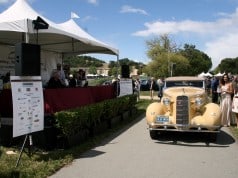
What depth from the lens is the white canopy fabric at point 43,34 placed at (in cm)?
1019

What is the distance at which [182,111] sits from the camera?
35.1ft

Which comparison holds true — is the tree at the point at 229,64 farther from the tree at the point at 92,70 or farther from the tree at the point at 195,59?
the tree at the point at 92,70

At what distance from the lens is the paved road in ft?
24.0

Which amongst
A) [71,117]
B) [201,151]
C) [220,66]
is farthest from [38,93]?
[220,66]

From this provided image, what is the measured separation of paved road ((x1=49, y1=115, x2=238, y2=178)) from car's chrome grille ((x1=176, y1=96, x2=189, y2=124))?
641 mm

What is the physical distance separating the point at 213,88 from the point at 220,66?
130345mm

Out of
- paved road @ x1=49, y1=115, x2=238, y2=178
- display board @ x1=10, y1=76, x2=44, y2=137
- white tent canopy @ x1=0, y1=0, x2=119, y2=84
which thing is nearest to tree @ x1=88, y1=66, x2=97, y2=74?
white tent canopy @ x1=0, y1=0, x2=119, y2=84

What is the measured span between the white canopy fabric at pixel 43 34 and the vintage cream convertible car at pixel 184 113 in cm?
371

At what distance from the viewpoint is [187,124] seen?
10555 millimetres

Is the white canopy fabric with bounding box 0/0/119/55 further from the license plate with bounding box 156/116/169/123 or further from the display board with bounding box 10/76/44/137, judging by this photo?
the license plate with bounding box 156/116/169/123

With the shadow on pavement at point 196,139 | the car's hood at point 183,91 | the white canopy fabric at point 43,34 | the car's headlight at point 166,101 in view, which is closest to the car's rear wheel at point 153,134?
the shadow on pavement at point 196,139

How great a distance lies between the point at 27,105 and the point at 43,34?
7680mm

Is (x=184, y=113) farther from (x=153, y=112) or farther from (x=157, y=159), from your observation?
(x=157, y=159)

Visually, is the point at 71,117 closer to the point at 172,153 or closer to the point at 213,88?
the point at 172,153
